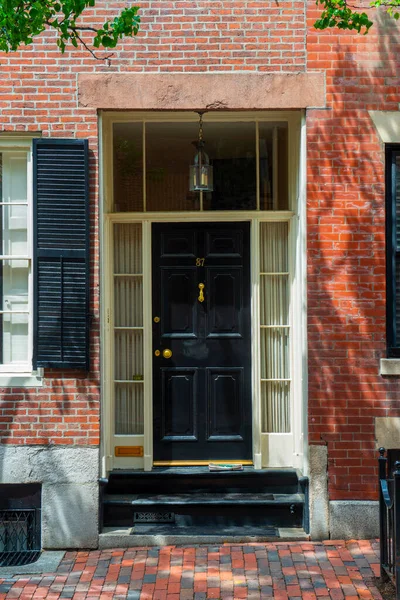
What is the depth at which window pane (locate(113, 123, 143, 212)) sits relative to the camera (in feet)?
26.2

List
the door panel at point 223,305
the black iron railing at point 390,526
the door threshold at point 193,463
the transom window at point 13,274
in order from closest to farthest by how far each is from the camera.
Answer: the black iron railing at point 390,526 → the transom window at point 13,274 → the door threshold at point 193,463 → the door panel at point 223,305

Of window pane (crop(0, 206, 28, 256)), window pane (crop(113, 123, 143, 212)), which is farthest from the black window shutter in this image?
window pane (crop(113, 123, 143, 212))

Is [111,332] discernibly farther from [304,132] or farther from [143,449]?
[304,132]

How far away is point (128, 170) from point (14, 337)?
206 cm

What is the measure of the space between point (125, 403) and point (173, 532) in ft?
4.73

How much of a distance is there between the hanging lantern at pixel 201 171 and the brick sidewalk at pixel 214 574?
3.49m

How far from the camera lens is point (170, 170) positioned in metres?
8.03

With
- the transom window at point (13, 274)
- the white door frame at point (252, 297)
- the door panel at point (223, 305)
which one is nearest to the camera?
the transom window at point (13, 274)

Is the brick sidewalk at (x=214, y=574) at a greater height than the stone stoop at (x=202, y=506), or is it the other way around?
the stone stoop at (x=202, y=506)

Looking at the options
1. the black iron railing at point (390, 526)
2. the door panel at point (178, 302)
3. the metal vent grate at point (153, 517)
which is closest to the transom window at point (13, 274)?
the door panel at point (178, 302)

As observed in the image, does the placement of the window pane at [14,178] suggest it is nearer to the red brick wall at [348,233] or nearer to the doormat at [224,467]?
the red brick wall at [348,233]

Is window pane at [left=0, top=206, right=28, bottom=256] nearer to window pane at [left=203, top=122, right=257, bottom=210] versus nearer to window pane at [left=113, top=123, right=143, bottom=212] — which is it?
window pane at [left=113, top=123, right=143, bottom=212]

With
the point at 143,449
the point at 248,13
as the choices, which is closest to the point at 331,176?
the point at 248,13

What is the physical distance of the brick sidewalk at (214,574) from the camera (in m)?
6.14
